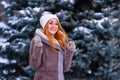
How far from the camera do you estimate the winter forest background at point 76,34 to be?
605cm

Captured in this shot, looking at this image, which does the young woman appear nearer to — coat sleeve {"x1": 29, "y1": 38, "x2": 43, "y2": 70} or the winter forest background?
coat sleeve {"x1": 29, "y1": 38, "x2": 43, "y2": 70}

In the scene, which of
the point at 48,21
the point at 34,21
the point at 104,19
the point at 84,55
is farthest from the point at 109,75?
the point at 48,21

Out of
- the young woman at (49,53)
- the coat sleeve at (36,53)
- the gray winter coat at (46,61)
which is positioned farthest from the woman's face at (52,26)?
the coat sleeve at (36,53)

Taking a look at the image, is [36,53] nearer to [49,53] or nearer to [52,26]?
[49,53]

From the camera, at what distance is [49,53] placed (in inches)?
149

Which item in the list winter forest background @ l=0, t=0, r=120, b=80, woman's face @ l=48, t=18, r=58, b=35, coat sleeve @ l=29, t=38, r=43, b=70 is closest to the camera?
coat sleeve @ l=29, t=38, r=43, b=70

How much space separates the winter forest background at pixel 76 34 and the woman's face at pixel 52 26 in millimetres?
2157

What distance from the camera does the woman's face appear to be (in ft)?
12.6

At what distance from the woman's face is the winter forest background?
7.08 feet

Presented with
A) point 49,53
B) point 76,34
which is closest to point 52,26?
point 49,53

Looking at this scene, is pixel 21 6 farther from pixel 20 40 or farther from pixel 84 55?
pixel 84 55

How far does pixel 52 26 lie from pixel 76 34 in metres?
2.32

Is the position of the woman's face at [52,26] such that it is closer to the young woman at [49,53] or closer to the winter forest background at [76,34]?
the young woman at [49,53]

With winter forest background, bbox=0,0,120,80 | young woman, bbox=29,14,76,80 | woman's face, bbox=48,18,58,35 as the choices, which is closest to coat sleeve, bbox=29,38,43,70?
young woman, bbox=29,14,76,80
